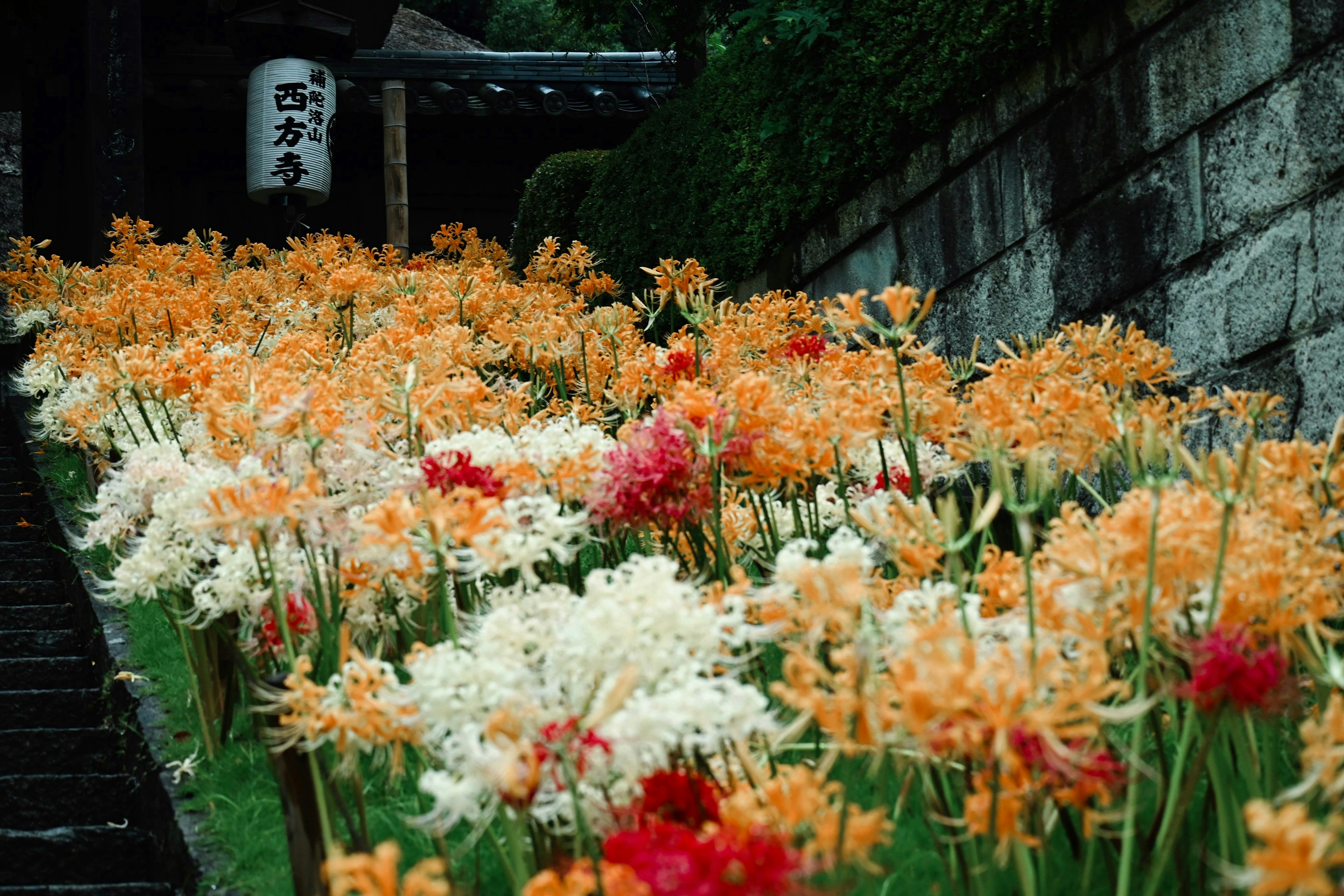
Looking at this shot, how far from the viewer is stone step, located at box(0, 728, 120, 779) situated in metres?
3.92

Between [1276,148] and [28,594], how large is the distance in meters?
4.87

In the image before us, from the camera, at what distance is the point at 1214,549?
1592 millimetres

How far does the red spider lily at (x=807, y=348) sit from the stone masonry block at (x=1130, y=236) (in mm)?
1184

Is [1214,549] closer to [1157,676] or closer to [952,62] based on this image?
[1157,676]

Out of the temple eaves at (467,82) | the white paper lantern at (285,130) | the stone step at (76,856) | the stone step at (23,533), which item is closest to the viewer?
the stone step at (76,856)

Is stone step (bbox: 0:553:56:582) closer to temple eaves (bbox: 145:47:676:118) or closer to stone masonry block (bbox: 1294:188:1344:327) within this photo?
stone masonry block (bbox: 1294:188:1344:327)

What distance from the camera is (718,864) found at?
134 cm

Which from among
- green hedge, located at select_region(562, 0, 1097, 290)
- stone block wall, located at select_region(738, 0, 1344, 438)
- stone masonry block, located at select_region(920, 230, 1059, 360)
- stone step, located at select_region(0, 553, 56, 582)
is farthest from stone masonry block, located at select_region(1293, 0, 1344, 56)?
stone step, located at select_region(0, 553, 56, 582)

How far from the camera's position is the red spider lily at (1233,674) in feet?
5.07

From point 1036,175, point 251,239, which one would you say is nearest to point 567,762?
point 1036,175

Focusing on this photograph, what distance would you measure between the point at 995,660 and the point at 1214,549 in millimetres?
378

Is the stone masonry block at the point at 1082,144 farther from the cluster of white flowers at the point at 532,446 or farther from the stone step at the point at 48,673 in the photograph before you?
the stone step at the point at 48,673

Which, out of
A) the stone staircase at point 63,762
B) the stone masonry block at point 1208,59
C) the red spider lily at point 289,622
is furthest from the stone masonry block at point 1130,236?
the stone staircase at point 63,762

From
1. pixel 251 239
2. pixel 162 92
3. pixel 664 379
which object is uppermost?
pixel 162 92
